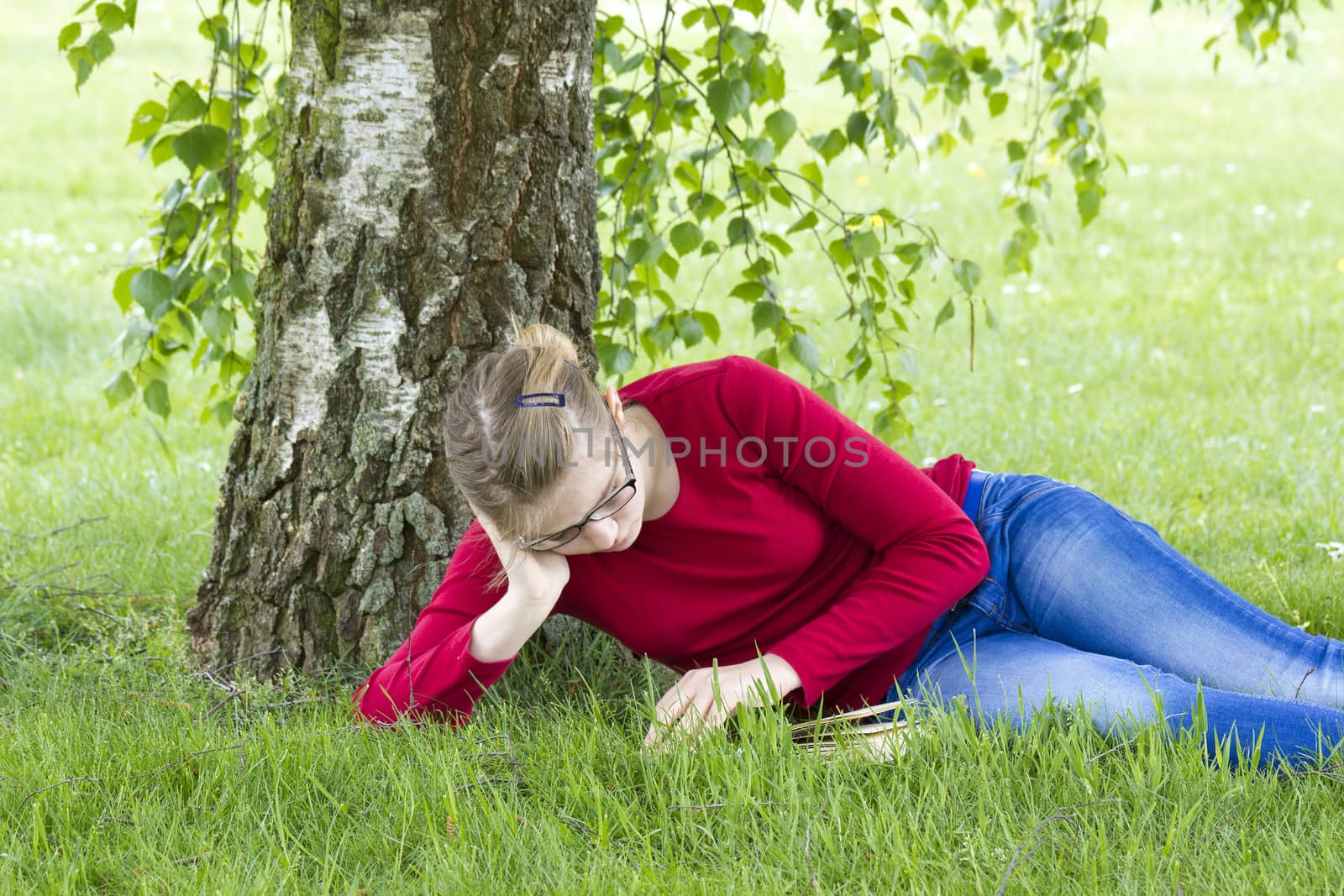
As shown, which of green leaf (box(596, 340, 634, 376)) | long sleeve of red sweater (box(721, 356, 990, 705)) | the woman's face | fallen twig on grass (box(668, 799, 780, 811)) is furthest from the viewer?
green leaf (box(596, 340, 634, 376))

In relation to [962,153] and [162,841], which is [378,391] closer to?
[162,841]

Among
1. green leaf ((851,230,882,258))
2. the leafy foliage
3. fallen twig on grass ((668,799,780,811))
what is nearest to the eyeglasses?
fallen twig on grass ((668,799,780,811))

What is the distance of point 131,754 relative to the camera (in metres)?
2.00

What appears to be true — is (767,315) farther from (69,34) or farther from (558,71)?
(69,34)

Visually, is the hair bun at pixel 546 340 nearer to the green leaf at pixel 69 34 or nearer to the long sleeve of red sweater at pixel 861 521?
the long sleeve of red sweater at pixel 861 521

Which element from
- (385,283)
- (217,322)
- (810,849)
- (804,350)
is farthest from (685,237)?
(810,849)

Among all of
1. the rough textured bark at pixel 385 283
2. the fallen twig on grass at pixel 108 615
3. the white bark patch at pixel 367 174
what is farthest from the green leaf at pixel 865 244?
the fallen twig on grass at pixel 108 615

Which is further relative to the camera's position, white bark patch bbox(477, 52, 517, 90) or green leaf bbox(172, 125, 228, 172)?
green leaf bbox(172, 125, 228, 172)

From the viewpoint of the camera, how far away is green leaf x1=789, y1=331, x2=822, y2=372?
2822mm

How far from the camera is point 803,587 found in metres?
2.26

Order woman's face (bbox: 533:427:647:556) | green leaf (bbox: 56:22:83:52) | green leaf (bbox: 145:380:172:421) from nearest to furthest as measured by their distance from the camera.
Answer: woman's face (bbox: 533:427:647:556) → green leaf (bbox: 56:22:83:52) → green leaf (bbox: 145:380:172:421)

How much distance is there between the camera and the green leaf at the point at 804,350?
2822 millimetres

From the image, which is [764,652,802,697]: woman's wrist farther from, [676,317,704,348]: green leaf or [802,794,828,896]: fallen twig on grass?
[676,317,704,348]: green leaf

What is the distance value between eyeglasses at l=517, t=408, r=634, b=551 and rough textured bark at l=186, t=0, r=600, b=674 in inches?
23.1
